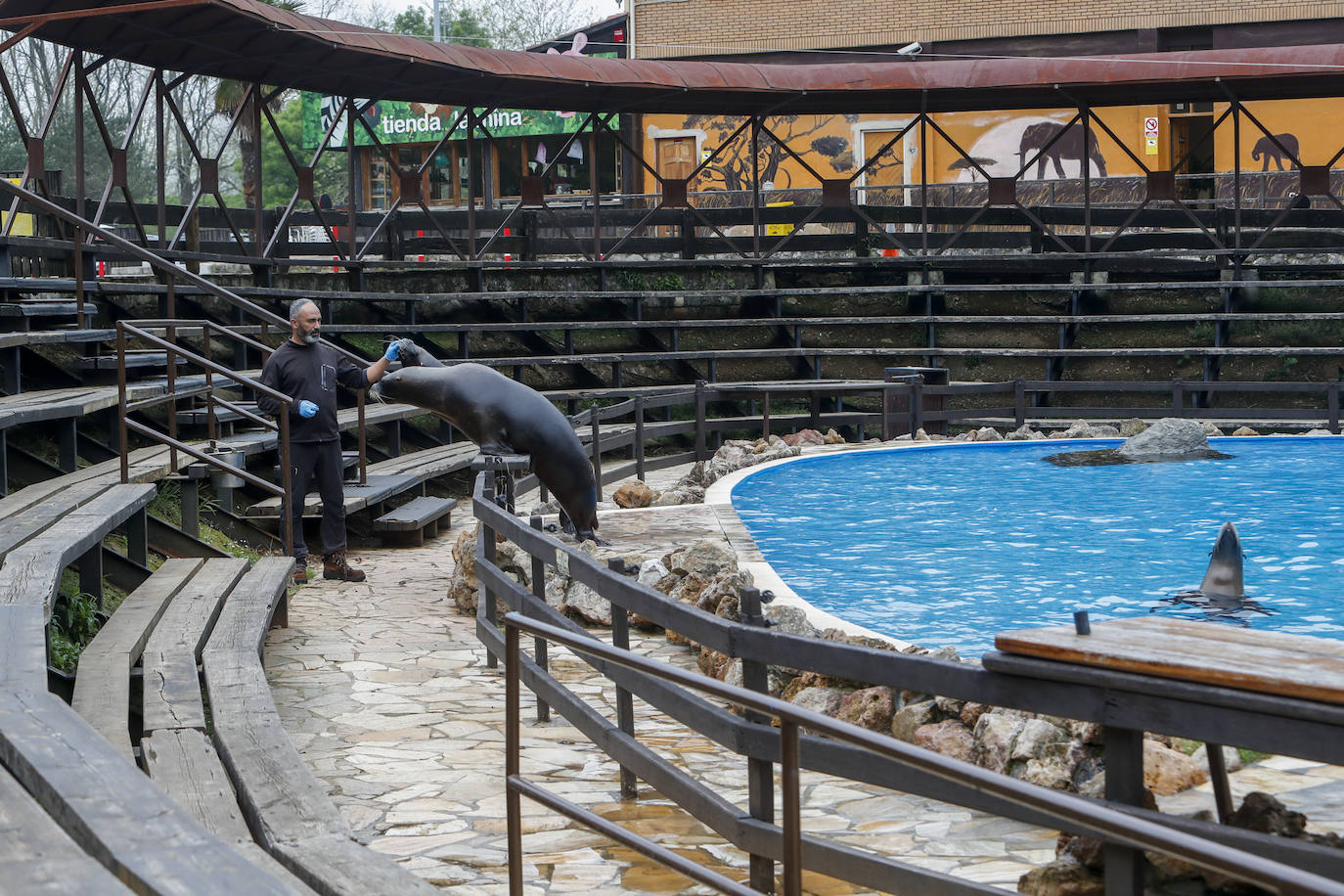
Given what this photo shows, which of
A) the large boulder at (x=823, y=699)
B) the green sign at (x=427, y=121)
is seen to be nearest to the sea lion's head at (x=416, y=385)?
the large boulder at (x=823, y=699)

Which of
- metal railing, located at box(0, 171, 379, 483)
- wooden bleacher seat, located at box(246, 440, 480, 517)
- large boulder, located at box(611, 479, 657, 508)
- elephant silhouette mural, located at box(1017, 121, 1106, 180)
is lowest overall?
large boulder, located at box(611, 479, 657, 508)

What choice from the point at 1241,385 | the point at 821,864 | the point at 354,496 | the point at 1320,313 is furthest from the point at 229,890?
the point at 1320,313

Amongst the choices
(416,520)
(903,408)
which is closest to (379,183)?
→ (903,408)

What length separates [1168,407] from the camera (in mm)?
19984

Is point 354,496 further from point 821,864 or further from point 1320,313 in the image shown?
point 1320,313

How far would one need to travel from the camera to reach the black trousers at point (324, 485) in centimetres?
1036

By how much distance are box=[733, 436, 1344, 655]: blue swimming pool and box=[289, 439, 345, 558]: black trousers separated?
3.34 meters

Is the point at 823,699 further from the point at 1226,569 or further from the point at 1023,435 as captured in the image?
the point at 1023,435

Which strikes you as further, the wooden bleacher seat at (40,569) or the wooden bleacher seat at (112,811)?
the wooden bleacher seat at (40,569)

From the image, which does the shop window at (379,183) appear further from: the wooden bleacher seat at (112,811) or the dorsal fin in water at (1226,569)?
the wooden bleacher seat at (112,811)

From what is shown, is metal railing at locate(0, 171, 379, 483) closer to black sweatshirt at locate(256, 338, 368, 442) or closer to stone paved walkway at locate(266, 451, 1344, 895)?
black sweatshirt at locate(256, 338, 368, 442)

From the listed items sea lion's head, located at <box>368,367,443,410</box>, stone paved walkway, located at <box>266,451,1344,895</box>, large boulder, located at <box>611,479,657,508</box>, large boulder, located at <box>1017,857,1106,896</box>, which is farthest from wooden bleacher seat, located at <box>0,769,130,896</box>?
large boulder, located at <box>611,479,657,508</box>

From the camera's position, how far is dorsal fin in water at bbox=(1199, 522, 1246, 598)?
29.5 feet

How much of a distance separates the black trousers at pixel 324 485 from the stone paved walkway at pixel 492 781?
3.78ft
